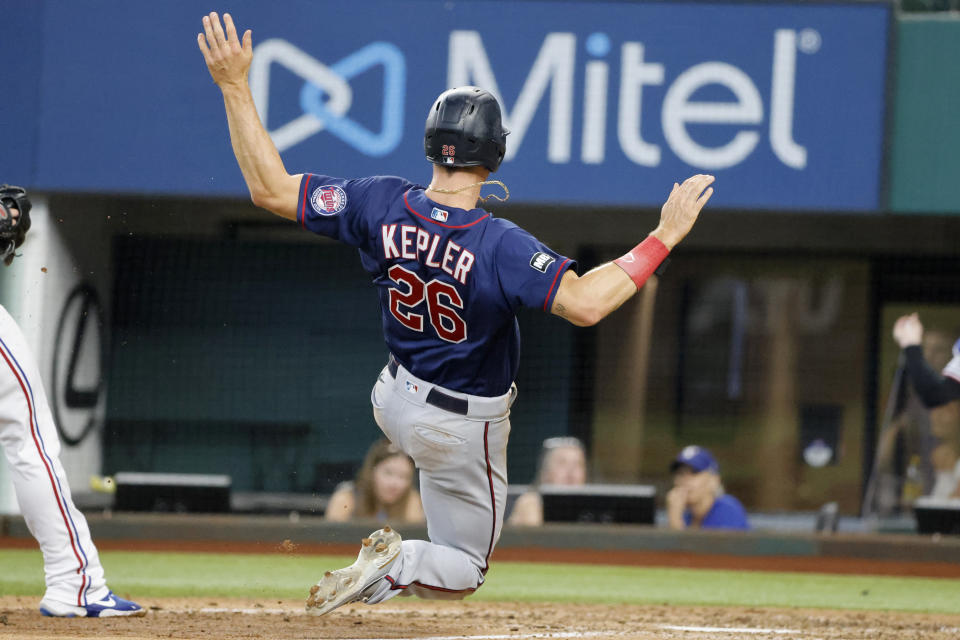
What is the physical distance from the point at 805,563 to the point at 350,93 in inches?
165

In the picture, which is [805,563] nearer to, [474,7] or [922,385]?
[922,385]

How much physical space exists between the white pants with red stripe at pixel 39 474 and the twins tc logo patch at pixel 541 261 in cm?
175

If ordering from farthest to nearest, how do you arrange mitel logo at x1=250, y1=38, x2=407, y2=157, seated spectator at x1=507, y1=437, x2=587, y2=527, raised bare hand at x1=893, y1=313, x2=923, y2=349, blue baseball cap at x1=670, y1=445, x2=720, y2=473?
mitel logo at x1=250, y1=38, x2=407, y2=157 < seated spectator at x1=507, y1=437, x2=587, y2=527 < blue baseball cap at x1=670, y1=445, x2=720, y2=473 < raised bare hand at x1=893, y1=313, x2=923, y2=349

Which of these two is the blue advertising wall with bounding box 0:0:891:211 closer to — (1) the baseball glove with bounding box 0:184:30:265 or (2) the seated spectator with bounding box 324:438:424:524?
(2) the seated spectator with bounding box 324:438:424:524

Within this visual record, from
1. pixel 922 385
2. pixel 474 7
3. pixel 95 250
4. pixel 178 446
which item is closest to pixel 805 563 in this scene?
pixel 922 385

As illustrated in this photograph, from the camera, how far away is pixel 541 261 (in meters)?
3.40

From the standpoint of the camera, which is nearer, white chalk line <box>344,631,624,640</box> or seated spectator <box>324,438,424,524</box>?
white chalk line <box>344,631,624,640</box>

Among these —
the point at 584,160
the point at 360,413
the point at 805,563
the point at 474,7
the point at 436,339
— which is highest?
the point at 474,7

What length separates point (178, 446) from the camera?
9641 mm

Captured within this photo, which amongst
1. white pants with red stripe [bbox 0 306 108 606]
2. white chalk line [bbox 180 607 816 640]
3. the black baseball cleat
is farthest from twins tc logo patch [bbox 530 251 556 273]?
white pants with red stripe [bbox 0 306 108 606]

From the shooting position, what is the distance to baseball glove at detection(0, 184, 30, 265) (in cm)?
428

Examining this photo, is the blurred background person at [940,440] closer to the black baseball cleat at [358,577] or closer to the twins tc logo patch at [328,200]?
the black baseball cleat at [358,577]

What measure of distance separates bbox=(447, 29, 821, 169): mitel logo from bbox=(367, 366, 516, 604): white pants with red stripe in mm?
4868

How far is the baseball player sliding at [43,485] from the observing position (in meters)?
4.08
